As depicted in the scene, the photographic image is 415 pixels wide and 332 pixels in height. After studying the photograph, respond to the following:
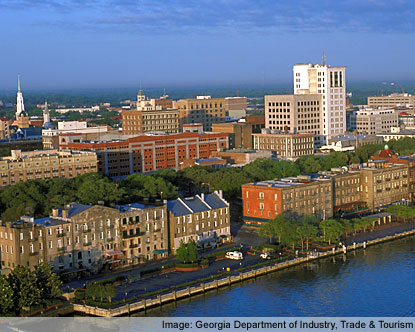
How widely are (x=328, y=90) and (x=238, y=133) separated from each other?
1608cm

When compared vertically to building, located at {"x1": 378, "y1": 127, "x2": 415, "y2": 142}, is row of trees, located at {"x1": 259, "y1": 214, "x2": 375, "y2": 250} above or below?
below

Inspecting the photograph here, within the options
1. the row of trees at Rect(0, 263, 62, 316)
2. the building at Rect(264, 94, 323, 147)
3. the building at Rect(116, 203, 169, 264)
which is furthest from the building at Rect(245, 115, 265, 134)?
the row of trees at Rect(0, 263, 62, 316)

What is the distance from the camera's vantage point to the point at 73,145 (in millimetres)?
101312

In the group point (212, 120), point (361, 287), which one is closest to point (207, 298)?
point (361, 287)

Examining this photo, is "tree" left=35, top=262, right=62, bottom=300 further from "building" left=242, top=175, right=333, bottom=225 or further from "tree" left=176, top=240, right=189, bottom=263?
"building" left=242, top=175, right=333, bottom=225

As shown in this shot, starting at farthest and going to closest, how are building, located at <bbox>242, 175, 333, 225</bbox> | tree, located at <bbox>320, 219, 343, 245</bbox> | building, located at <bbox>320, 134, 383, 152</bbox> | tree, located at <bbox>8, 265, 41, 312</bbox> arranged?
1. building, located at <bbox>320, 134, 383, 152</bbox>
2. building, located at <bbox>242, 175, 333, 225</bbox>
3. tree, located at <bbox>320, 219, 343, 245</bbox>
4. tree, located at <bbox>8, 265, 41, 312</bbox>

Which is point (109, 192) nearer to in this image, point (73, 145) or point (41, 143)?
point (73, 145)

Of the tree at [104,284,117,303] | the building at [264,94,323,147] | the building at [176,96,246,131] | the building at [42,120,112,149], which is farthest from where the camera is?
the building at [176,96,246,131]

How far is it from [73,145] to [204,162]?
724 inches

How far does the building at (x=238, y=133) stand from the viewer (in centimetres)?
12050

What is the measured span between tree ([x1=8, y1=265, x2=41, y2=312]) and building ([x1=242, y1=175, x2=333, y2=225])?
26.1 m

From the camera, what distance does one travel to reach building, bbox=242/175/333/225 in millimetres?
66250

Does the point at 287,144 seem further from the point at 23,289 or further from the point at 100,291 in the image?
the point at 23,289

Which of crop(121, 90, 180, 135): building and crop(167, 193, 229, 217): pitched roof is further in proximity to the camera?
crop(121, 90, 180, 135): building
